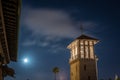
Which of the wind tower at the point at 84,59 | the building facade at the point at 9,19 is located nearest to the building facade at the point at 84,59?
the wind tower at the point at 84,59

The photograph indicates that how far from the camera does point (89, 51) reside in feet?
198

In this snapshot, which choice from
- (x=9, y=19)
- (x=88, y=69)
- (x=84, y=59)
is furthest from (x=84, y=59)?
(x=9, y=19)

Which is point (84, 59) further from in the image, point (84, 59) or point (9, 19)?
point (9, 19)

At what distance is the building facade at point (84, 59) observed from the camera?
5822cm

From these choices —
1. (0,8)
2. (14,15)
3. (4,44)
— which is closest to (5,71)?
(4,44)

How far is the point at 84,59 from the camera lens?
58.8m

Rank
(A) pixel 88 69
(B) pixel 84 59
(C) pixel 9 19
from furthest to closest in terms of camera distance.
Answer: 1. (B) pixel 84 59
2. (A) pixel 88 69
3. (C) pixel 9 19

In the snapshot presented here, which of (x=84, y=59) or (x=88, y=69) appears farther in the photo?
(x=84, y=59)

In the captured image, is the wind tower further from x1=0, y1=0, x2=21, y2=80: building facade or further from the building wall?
x1=0, y1=0, x2=21, y2=80: building facade

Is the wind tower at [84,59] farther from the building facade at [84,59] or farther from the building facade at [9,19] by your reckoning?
the building facade at [9,19]

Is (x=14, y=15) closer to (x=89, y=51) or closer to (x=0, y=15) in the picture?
(x=0, y=15)

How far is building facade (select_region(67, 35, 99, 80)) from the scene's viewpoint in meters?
58.2

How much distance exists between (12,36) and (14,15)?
3.15m

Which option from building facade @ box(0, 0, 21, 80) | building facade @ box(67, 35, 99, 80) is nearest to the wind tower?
building facade @ box(67, 35, 99, 80)
